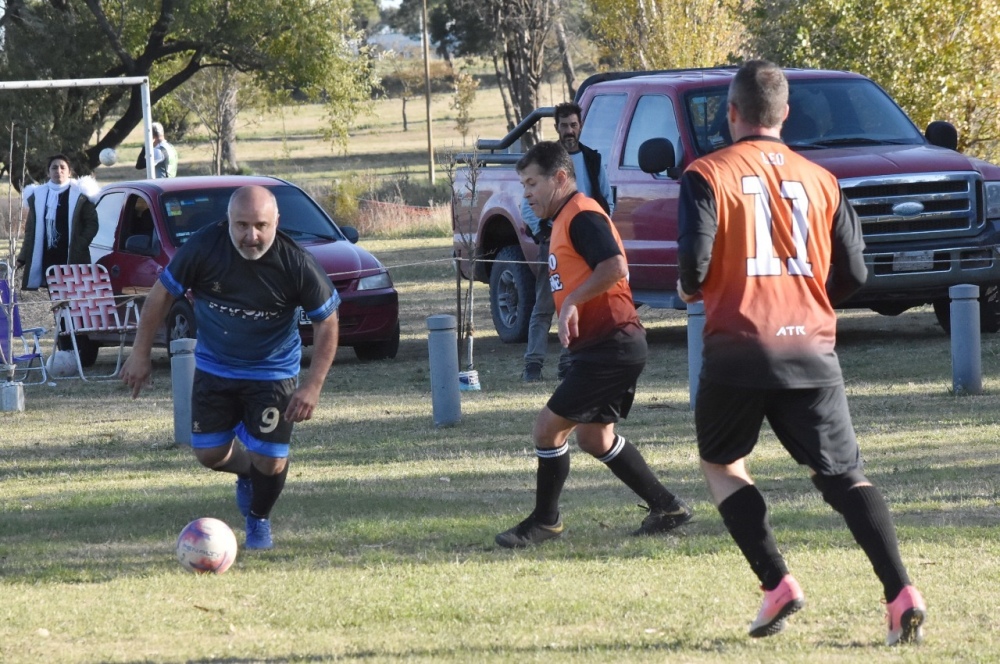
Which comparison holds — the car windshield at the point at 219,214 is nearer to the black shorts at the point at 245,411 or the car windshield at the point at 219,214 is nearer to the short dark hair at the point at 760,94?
the black shorts at the point at 245,411

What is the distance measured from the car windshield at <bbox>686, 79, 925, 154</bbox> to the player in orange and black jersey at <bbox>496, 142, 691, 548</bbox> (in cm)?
679

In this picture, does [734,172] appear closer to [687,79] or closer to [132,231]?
[687,79]

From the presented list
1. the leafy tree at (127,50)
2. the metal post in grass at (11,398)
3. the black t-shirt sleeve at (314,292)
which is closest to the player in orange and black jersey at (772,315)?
the black t-shirt sleeve at (314,292)

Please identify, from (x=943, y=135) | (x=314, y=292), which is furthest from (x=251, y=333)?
(x=943, y=135)

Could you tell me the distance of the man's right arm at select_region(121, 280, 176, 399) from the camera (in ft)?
21.3

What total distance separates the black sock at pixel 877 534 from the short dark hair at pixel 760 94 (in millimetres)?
1238

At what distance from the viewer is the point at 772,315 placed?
4.87 metres

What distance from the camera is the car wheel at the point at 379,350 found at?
578 inches

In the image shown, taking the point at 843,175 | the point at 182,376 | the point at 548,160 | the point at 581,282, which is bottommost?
the point at 182,376

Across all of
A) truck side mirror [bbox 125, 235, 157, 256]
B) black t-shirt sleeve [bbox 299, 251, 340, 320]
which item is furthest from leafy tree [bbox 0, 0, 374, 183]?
black t-shirt sleeve [bbox 299, 251, 340, 320]

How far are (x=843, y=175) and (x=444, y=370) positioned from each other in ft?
13.9

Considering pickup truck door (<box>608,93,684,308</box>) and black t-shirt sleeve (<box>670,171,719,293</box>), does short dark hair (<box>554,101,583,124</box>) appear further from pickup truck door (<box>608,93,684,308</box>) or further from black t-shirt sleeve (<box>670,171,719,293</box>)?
black t-shirt sleeve (<box>670,171,719,293</box>)

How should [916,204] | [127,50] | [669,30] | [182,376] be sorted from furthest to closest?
[127,50]
[669,30]
[916,204]
[182,376]

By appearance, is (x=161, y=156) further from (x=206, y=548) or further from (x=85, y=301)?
(x=206, y=548)
